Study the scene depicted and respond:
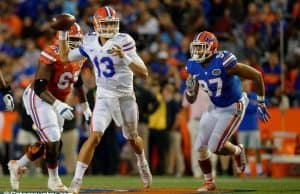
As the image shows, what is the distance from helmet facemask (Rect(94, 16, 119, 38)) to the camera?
1015cm

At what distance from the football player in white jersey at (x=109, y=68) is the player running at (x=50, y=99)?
58cm

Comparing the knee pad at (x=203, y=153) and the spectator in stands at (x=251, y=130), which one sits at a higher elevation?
the spectator in stands at (x=251, y=130)

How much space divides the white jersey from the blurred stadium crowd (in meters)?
5.92

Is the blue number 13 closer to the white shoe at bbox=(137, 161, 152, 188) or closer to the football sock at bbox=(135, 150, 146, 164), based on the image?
the football sock at bbox=(135, 150, 146, 164)

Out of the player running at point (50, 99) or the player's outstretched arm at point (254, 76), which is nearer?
the player's outstretched arm at point (254, 76)

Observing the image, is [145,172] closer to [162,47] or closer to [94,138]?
[94,138]

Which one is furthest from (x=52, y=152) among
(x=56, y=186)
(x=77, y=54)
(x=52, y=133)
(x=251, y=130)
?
(x=251, y=130)

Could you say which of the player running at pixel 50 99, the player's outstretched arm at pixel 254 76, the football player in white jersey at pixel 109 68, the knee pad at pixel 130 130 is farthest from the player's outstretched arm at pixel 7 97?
the player's outstretched arm at pixel 254 76

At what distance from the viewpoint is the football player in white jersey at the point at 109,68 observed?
9.94 m

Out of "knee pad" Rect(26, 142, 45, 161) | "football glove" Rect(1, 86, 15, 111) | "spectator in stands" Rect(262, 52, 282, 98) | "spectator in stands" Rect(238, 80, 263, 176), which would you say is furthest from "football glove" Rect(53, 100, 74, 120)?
"spectator in stands" Rect(262, 52, 282, 98)

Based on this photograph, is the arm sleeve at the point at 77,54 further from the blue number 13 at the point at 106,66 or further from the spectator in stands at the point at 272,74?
the spectator in stands at the point at 272,74

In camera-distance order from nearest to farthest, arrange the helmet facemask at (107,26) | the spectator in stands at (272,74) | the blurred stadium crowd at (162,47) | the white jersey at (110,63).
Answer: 1. the white jersey at (110,63)
2. the helmet facemask at (107,26)
3. the blurred stadium crowd at (162,47)
4. the spectator in stands at (272,74)

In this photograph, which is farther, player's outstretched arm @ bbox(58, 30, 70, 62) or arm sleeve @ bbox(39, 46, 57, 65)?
arm sleeve @ bbox(39, 46, 57, 65)

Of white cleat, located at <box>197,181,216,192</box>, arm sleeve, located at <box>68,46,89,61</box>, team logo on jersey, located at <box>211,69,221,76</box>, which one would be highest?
arm sleeve, located at <box>68,46,89,61</box>
